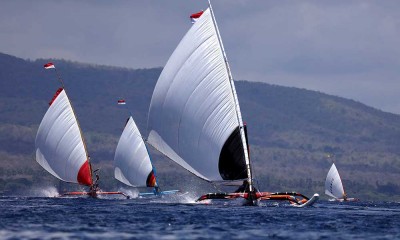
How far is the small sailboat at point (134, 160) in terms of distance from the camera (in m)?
138

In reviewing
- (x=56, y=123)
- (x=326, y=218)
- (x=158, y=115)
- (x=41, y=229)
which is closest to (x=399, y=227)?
(x=326, y=218)

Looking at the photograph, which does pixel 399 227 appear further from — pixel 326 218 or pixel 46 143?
pixel 46 143

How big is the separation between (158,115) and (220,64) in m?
7.31

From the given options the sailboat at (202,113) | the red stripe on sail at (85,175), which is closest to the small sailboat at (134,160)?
the red stripe on sail at (85,175)

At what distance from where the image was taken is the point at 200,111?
8288 cm

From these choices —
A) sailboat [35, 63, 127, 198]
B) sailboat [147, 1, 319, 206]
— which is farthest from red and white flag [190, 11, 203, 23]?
sailboat [35, 63, 127, 198]

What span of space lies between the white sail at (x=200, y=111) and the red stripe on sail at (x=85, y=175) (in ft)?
156

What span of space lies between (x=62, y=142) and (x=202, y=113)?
48.0m

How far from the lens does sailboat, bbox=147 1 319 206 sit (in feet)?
269

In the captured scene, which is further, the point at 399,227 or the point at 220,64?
the point at 220,64

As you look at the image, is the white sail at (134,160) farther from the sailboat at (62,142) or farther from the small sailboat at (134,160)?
the sailboat at (62,142)

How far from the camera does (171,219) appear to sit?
7144 cm

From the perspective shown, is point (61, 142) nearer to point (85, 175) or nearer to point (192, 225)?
point (85, 175)

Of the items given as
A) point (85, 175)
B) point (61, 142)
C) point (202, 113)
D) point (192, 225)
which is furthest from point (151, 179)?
point (192, 225)
